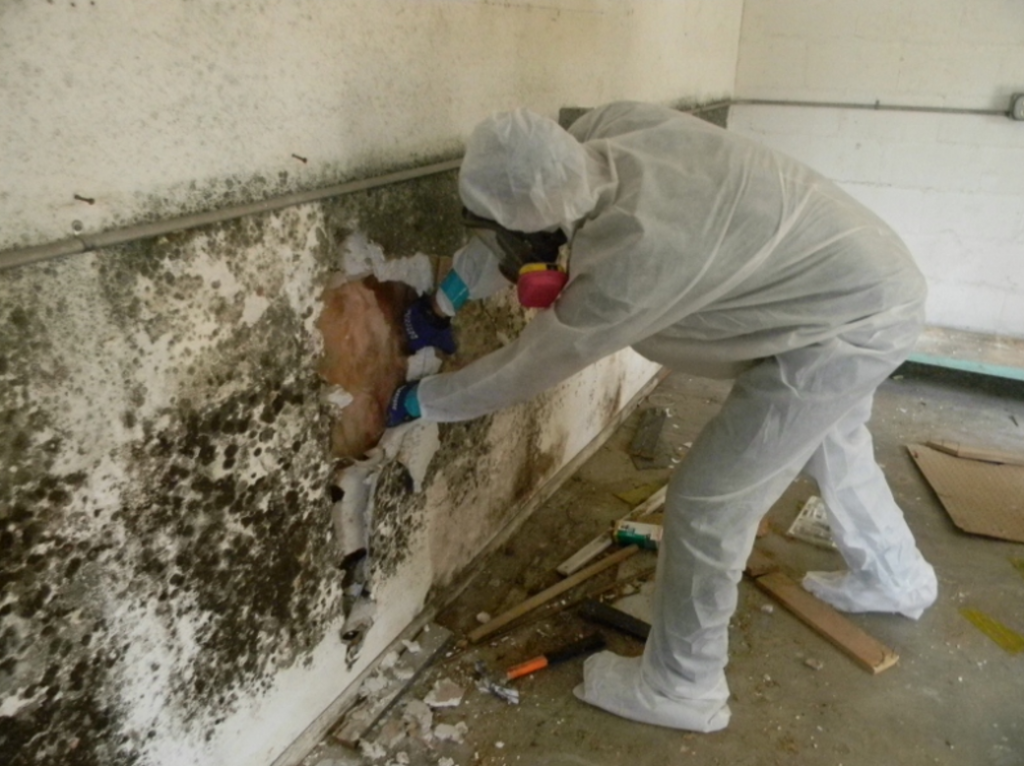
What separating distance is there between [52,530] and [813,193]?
1454mm

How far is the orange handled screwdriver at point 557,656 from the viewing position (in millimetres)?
1884

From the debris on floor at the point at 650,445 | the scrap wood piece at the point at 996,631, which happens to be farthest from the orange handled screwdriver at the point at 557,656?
the scrap wood piece at the point at 996,631

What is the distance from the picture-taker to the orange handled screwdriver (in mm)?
1884

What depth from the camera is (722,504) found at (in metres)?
1.59

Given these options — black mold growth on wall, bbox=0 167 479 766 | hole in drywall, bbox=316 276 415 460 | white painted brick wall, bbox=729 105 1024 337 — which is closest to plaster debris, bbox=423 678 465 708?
black mold growth on wall, bbox=0 167 479 766

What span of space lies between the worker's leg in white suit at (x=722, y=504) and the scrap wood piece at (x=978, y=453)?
1526 mm

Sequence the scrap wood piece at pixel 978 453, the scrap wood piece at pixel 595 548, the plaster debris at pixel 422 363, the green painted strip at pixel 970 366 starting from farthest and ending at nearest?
the green painted strip at pixel 970 366, the scrap wood piece at pixel 978 453, the scrap wood piece at pixel 595 548, the plaster debris at pixel 422 363

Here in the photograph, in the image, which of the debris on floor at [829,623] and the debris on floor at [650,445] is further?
the debris on floor at [650,445]

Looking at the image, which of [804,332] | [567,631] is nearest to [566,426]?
[567,631]

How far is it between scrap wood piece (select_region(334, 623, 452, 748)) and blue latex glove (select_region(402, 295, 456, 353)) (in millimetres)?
823

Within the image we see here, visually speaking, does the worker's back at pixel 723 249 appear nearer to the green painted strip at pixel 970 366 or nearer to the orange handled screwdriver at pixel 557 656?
the orange handled screwdriver at pixel 557 656

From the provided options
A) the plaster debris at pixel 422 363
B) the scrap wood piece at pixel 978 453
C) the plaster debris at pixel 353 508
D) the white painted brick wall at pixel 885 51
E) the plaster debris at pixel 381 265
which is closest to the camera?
the plaster debris at pixel 381 265

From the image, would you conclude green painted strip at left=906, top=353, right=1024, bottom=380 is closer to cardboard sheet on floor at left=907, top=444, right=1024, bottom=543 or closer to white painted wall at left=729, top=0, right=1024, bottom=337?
white painted wall at left=729, top=0, right=1024, bottom=337

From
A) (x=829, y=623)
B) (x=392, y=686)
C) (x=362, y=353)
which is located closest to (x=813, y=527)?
(x=829, y=623)
